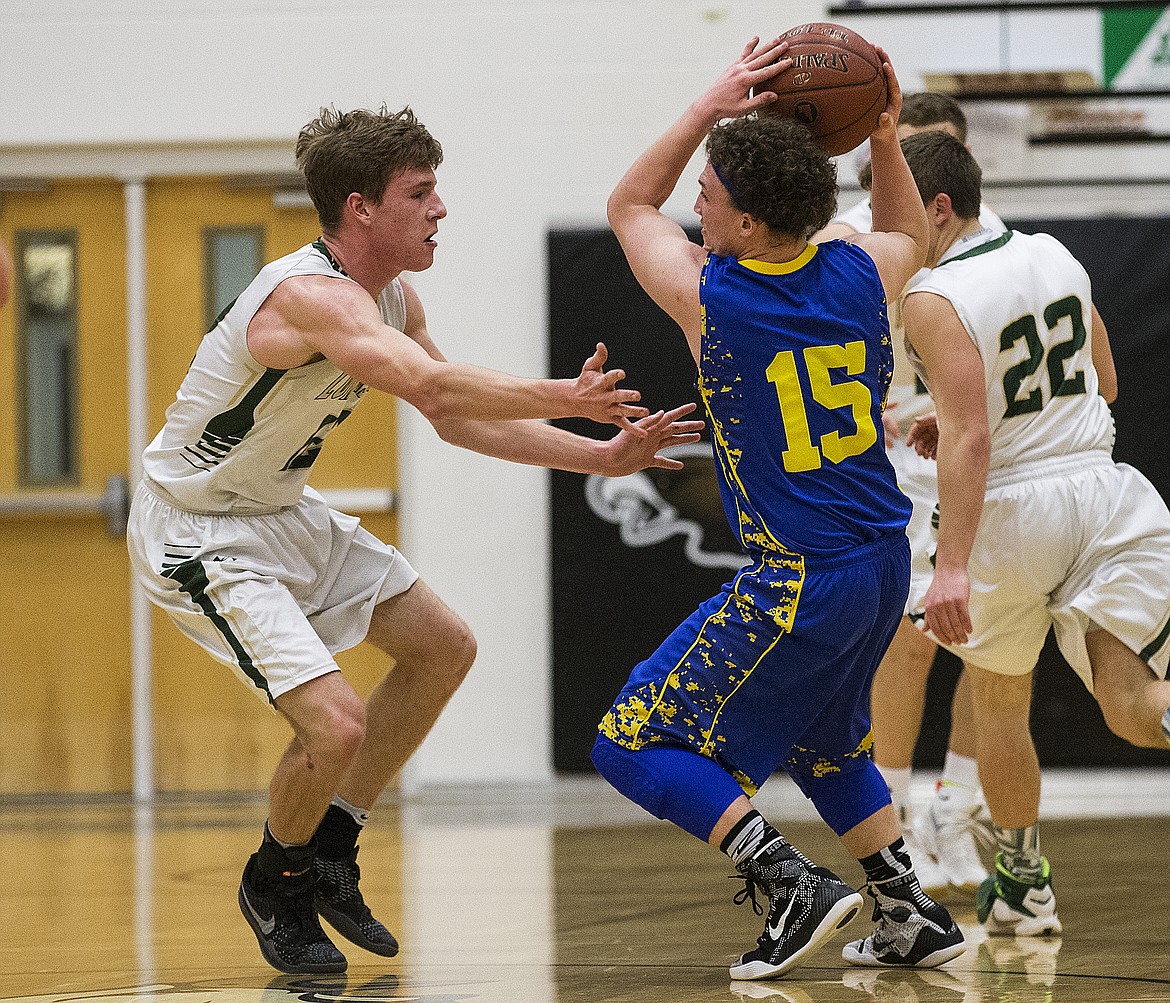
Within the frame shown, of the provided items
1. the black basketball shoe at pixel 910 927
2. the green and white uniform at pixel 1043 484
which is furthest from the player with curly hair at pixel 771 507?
the green and white uniform at pixel 1043 484

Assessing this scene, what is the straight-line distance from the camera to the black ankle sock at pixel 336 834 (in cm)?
317

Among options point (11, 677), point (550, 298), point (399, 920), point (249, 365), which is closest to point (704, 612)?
point (249, 365)

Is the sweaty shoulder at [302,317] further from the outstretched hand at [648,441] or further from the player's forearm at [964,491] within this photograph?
the player's forearm at [964,491]

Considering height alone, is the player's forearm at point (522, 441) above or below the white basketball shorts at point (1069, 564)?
above

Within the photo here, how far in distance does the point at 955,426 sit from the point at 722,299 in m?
0.61

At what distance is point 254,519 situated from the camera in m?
3.12

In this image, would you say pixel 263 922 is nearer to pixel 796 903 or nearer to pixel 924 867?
pixel 796 903

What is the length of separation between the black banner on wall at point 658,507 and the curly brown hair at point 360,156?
10.4 ft

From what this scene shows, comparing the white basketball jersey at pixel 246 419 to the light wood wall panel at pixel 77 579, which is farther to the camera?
the light wood wall panel at pixel 77 579

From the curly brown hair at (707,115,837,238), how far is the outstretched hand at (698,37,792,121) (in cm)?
7

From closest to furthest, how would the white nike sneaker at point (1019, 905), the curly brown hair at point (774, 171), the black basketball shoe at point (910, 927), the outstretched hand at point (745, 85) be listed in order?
the curly brown hair at point (774, 171) → the outstretched hand at point (745, 85) → the black basketball shoe at point (910, 927) → the white nike sneaker at point (1019, 905)

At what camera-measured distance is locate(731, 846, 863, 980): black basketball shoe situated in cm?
263

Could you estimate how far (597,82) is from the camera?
6.38m

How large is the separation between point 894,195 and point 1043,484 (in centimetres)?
68
